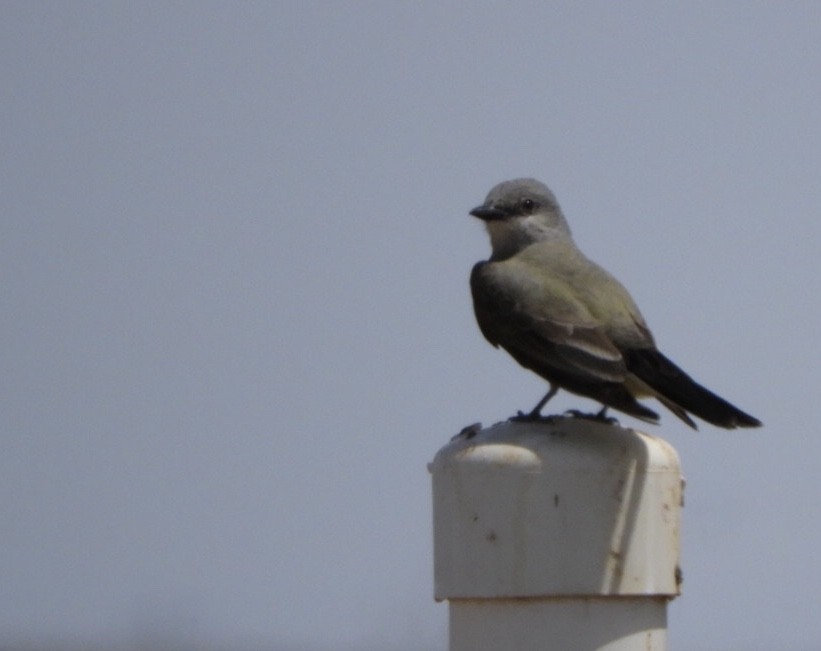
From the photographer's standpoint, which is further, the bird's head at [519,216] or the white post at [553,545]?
the bird's head at [519,216]

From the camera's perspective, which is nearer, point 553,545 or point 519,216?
point 553,545

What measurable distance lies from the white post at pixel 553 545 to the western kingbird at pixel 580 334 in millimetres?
1424

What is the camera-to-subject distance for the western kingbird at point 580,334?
5.60m

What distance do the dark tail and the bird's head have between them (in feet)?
7.55

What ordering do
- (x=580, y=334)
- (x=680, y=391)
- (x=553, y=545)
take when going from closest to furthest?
(x=553, y=545)
(x=680, y=391)
(x=580, y=334)

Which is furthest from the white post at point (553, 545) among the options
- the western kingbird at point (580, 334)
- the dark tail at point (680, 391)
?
the dark tail at point (680, 391)

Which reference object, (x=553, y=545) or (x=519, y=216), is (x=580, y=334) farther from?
(x=553, y=545)

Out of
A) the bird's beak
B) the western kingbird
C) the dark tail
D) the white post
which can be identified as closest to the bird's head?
the bird's beak

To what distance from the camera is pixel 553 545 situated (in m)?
3.60

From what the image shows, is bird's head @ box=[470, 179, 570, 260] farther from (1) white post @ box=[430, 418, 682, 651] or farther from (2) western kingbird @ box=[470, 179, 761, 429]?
(1) white post @ box=[430, 418, 682, 651]

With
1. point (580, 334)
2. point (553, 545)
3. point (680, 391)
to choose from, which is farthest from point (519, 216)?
point (553, 545)

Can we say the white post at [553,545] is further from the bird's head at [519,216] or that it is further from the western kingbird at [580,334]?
the bird's head at [519,216]

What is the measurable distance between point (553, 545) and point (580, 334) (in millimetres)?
2552

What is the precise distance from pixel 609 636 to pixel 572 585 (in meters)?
0.17
